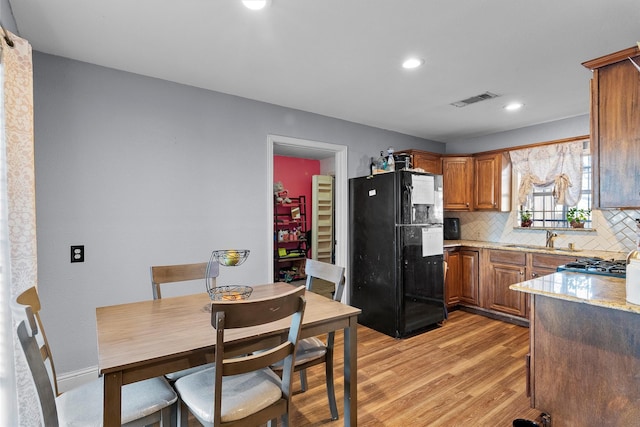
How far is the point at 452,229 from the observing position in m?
4.78

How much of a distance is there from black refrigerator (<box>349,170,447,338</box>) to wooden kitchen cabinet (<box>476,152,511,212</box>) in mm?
988

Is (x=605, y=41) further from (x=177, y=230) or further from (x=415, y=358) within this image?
(x=177, y=230)

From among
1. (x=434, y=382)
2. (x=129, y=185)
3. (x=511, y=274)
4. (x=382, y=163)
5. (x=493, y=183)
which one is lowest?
(x=434, y=382)

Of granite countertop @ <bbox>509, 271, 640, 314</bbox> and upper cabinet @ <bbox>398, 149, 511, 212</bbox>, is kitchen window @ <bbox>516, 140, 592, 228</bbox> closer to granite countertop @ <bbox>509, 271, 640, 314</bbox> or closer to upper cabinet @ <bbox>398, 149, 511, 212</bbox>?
upper cabinet @ <bbox>398, 149, 511, 212</bbox>

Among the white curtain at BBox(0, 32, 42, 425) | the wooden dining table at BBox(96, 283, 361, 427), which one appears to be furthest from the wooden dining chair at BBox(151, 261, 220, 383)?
the white curtain at BBox(0, 32, 42, 425)

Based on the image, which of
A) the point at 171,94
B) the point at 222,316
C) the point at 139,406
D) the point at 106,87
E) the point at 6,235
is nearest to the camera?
the point at 222,316

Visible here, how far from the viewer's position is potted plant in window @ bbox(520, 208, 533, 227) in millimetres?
4168

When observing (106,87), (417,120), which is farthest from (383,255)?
(106,87)

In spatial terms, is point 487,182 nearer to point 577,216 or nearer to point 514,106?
point 577,216

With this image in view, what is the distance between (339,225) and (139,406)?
2805 millimetres

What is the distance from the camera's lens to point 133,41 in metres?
2.11

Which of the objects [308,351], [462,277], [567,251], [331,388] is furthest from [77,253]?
[567,251]

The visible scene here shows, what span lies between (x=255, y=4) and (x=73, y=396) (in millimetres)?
2063

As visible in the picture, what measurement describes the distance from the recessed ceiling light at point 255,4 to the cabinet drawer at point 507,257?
357 centimetres
